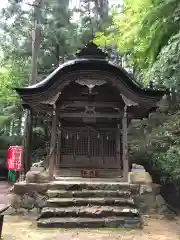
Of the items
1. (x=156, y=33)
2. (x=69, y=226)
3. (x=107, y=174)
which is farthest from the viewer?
(x=107, y=174)

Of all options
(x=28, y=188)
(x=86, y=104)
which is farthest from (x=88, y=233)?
(x=86, y=104)

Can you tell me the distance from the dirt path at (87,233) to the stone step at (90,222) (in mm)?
234

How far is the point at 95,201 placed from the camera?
24.3ft

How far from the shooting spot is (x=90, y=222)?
6.61 m

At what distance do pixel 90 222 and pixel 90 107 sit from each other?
4586mm

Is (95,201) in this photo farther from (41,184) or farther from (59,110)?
(59,110)

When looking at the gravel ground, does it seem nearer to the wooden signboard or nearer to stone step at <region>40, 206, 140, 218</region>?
stone step at <region>40, 206, 140, 218</region>

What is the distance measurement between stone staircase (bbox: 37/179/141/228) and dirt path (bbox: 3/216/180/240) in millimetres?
303

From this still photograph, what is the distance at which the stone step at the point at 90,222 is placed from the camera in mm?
6512

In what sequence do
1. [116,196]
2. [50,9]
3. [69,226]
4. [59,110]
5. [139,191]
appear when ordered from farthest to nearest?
1. [50,9]
2. [59,110]
3. [139,191]
4. [116,196]
5. [69,226]

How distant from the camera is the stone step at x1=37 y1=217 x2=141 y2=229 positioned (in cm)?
651

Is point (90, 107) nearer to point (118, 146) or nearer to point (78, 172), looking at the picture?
point (118, 146)

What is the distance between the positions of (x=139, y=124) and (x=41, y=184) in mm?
7401

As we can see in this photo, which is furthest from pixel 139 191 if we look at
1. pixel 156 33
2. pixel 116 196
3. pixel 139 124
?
pixel 139 124
